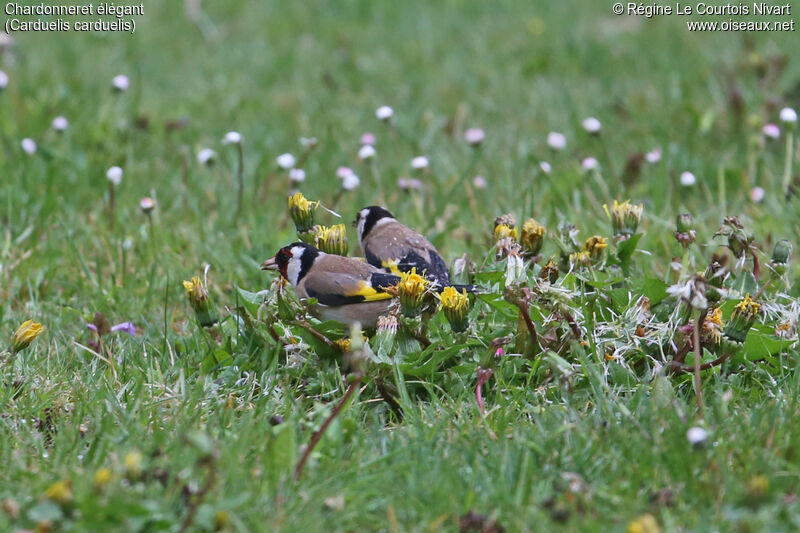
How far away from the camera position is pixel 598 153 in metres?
6.52

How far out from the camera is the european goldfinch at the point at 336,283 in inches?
147

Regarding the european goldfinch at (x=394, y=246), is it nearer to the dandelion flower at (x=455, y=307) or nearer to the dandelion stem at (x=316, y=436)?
the dandelion flower at (x=455, y=307)

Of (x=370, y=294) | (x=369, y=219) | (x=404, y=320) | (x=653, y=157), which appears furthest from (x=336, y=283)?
(x=653, y=157)

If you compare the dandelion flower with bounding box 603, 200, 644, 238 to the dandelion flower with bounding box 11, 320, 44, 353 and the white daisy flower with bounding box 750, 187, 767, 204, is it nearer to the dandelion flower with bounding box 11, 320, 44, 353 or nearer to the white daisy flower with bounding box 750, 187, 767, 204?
the white daisy flower with bounding box 750, 187, 767, 204

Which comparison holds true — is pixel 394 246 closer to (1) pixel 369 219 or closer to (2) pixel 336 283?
(1) pixel 369 219

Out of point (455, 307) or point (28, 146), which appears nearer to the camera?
point (455, 307)

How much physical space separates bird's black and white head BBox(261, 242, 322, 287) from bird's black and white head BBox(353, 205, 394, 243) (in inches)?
29.7

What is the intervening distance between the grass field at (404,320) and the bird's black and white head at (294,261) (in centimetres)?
27

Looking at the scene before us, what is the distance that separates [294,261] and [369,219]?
0.91 meters

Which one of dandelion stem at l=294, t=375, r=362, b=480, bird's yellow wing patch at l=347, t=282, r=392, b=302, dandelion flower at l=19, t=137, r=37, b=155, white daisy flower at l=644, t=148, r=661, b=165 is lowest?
dandelion stem at l=294, t=375, r=362, b=480

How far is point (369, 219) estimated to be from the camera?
477 cm

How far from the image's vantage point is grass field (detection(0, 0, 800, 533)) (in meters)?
2.68

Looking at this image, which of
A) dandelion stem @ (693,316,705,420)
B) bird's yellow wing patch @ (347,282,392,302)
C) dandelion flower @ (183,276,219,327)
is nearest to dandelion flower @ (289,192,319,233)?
bird's yellow wing patch @ (347,282,392,302)

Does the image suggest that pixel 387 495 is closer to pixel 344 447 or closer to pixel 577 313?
pixel 344 447
